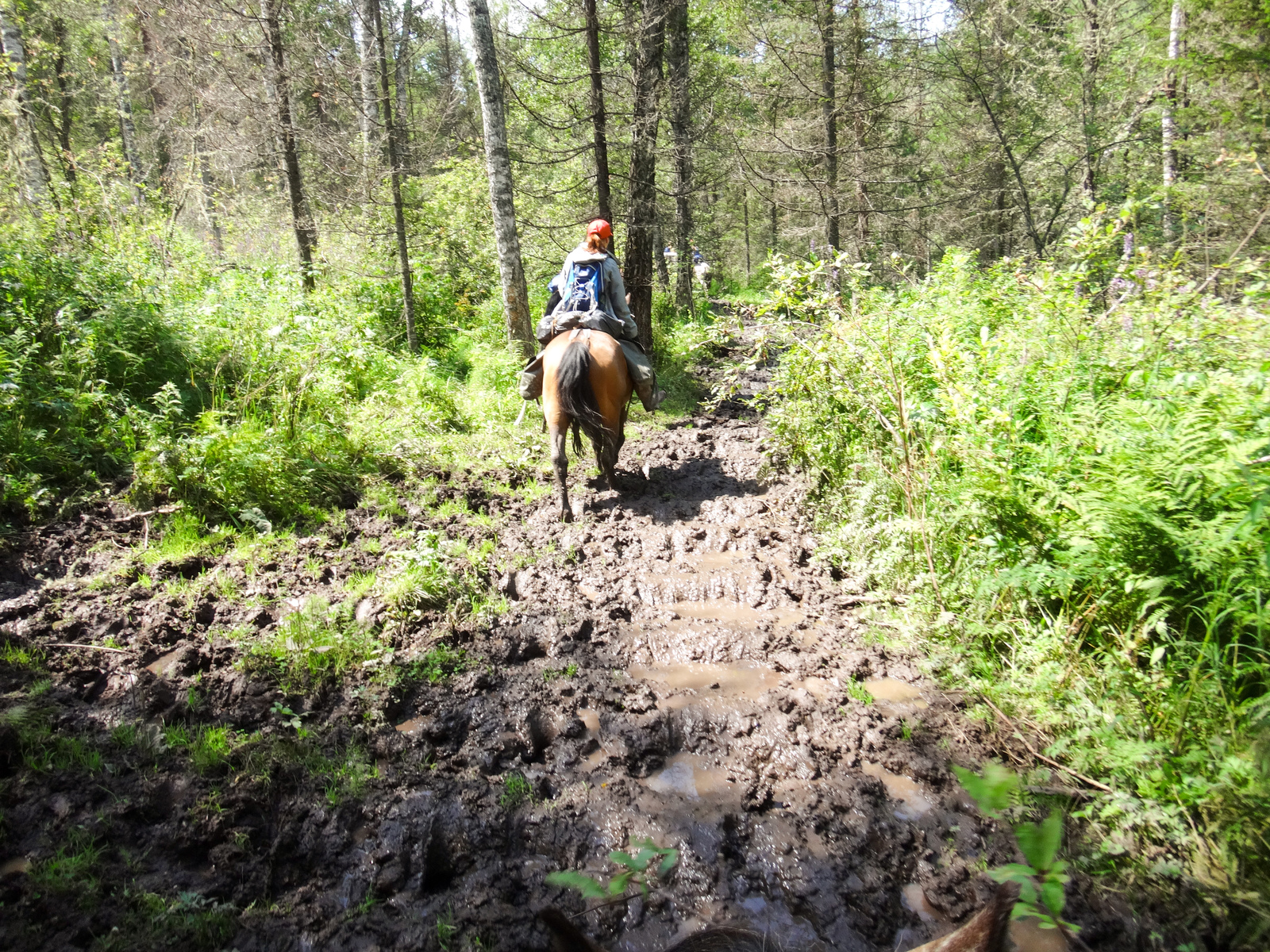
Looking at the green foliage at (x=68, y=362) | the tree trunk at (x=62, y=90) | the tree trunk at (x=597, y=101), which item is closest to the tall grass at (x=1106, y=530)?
the tree trunk at (x=597, y=101)

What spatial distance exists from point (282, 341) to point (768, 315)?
5.35 meters

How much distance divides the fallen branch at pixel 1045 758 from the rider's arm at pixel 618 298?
4.70 meters

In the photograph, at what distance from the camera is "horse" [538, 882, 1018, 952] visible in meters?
1.42

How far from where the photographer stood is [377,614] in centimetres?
438

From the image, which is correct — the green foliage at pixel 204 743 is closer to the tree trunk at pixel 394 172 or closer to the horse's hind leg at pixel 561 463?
the horse's hind leg at pixel 561 463

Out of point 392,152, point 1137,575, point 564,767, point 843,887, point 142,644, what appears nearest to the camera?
point 843,887

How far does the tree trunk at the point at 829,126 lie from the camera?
42.4 feet

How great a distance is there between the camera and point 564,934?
142cm

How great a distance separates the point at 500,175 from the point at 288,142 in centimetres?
383

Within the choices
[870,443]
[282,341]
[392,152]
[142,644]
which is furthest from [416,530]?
[392,152]

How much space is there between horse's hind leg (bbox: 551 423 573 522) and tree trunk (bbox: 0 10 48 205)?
7707 mm

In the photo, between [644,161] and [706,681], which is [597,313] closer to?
[706,681]

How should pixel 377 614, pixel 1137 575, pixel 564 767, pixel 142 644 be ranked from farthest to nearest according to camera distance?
1. pixel 377 614
2. pixel 142 644
3. pixel 564 767
4. pixel 1137 575

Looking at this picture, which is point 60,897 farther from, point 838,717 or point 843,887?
point 838,717
